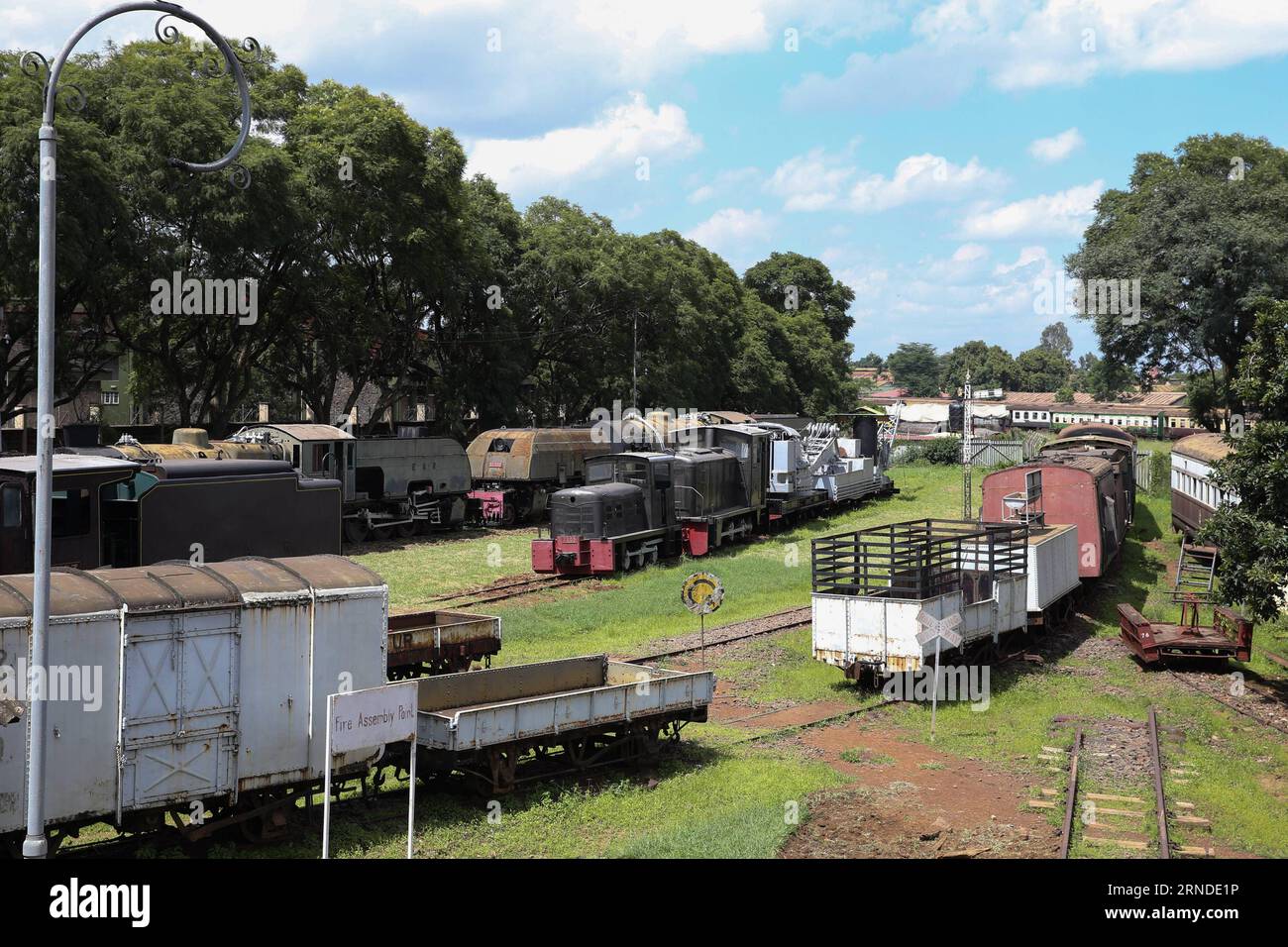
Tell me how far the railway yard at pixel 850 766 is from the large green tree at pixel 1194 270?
73.9ft

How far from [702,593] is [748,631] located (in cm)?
400

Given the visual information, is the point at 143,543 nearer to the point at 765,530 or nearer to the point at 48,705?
the point at 48,705

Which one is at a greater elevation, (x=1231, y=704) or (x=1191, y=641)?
(x=1191, y=641)

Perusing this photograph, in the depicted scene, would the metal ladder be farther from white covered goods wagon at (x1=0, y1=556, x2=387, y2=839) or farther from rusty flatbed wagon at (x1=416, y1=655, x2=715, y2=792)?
white covered goods wagon at (x1=0, y1=556, x2=387, y2=839)

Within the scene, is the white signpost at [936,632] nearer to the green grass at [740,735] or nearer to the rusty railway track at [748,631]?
the green grass at [740,735]

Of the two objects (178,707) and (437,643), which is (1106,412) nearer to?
(437,643)

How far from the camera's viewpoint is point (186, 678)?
11547mm

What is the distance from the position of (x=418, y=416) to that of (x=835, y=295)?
40502 millimetres

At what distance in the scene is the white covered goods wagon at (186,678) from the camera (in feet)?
35.0

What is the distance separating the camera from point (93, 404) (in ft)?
197

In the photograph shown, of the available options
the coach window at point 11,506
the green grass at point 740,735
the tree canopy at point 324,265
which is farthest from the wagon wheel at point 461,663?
the tree canopy at point 324,265

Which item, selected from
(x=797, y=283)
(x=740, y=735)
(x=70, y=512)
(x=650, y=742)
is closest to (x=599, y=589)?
(x=740, y=735)

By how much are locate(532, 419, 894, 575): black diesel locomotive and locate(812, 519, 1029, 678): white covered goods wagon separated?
9918 mm

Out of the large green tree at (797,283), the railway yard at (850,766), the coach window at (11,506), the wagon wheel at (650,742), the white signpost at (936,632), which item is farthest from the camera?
the large green tree at (797,283)
